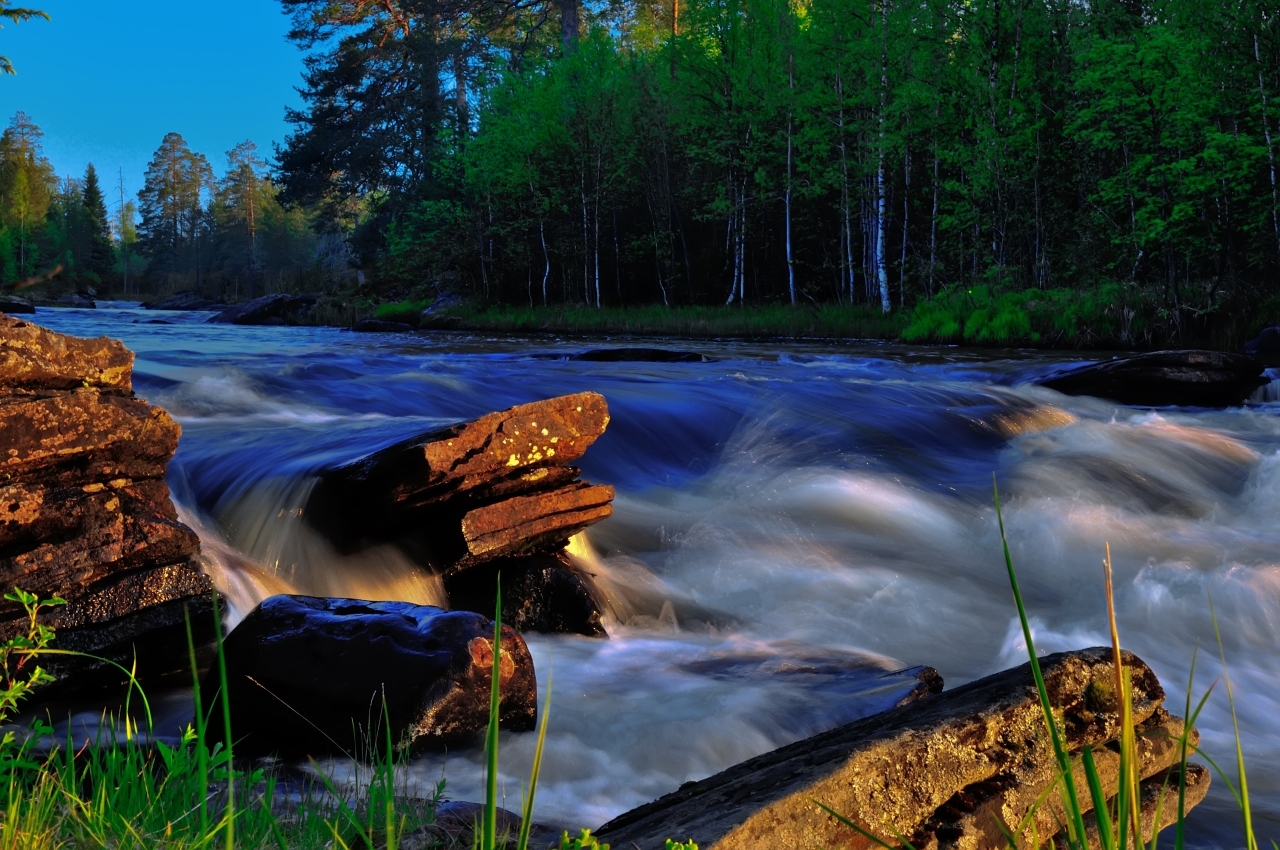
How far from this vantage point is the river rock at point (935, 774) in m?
1.63

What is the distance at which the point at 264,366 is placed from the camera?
1263cm

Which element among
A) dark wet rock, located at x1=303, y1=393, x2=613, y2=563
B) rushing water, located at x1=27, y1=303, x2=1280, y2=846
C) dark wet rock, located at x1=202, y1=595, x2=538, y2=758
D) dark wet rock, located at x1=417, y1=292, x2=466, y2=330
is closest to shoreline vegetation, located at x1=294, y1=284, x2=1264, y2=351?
dark wet rock, located at x1=417, y1=292, x2=466, y2=330

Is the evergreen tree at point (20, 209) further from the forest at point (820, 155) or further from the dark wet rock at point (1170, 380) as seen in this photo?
the dark wet rock at point (1170, 380)

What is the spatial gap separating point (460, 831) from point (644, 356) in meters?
13.1

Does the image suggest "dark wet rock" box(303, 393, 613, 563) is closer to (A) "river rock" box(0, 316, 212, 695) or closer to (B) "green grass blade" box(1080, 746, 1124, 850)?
(A) "river rock" box(0, 316, 212, 695)

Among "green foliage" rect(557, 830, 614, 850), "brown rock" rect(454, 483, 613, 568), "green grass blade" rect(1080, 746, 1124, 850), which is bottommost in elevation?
"brown rock" rect(454, 483, 613, 568)

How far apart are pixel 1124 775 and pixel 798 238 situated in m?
29.8

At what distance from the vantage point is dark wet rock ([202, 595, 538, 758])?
3.35m

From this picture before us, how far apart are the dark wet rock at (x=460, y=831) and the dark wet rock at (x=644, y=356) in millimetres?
12322

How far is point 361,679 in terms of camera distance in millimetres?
3404

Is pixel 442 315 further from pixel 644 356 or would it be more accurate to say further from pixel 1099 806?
pixel 1099 806

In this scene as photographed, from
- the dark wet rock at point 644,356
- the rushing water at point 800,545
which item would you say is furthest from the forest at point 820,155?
the rushing water at point 800,545

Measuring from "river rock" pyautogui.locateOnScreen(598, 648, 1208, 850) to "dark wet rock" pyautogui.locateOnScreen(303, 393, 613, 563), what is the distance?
3.15 m

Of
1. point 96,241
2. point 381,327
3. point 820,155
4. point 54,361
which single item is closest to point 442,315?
point 381,327
